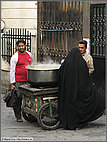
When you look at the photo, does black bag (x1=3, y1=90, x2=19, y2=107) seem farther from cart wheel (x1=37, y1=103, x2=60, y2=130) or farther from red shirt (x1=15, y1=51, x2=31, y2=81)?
cart wheel (x1=37, y1=103, x2=60, y2=130)

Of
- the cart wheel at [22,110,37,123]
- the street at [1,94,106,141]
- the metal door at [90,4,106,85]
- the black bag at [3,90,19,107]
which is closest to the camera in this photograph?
the street at [1,94,106,141]

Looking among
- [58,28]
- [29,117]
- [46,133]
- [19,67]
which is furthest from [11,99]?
[58,28]

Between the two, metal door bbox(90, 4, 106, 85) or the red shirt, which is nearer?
the red shirt

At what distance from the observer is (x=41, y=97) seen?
8.27 m

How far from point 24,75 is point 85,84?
164 cm

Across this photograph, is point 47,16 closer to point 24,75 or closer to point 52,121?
point 24,75

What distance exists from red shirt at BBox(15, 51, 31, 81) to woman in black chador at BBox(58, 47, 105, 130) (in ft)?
3.85

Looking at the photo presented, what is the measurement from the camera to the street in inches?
296

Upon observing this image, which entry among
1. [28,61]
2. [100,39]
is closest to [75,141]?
[28,61]

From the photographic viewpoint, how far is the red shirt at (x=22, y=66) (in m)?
9.04

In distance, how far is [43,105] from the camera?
26.8 feet

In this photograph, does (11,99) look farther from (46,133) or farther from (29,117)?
(46,133)

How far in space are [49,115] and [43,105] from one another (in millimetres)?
283

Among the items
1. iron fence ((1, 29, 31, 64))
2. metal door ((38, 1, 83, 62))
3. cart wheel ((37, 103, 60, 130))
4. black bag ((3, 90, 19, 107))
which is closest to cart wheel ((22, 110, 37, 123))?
black bag ((3, 90, 19, 107))
